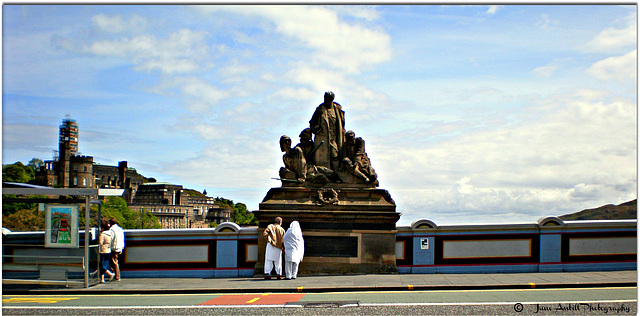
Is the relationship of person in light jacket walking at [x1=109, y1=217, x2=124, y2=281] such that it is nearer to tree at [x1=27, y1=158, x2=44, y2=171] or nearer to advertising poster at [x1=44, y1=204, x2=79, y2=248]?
advertising poster at [x1=44, y1=204, x2=79, y2=248]

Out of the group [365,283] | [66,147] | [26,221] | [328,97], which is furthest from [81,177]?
[365,283]

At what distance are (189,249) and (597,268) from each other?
1100 cm

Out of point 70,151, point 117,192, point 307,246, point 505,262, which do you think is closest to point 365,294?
point 307,246

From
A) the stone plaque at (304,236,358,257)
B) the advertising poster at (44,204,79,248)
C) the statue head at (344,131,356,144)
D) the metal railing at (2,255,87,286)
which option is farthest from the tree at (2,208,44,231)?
the statue head at (344,131,356,144)

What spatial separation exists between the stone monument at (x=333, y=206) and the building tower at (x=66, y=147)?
158 meters

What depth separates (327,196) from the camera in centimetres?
1800

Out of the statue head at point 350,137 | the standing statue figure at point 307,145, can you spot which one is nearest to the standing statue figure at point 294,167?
the standing statue figure at point 307,145

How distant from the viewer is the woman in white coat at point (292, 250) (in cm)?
1683

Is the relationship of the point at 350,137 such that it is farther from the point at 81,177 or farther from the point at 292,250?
the point at 81,177

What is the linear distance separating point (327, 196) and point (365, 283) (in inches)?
132

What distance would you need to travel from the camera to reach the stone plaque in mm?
17688

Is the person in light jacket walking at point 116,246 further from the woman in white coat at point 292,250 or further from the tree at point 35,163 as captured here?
the tree at point 35,163

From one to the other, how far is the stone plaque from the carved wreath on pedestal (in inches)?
37.6

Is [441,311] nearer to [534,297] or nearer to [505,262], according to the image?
[534,297]
